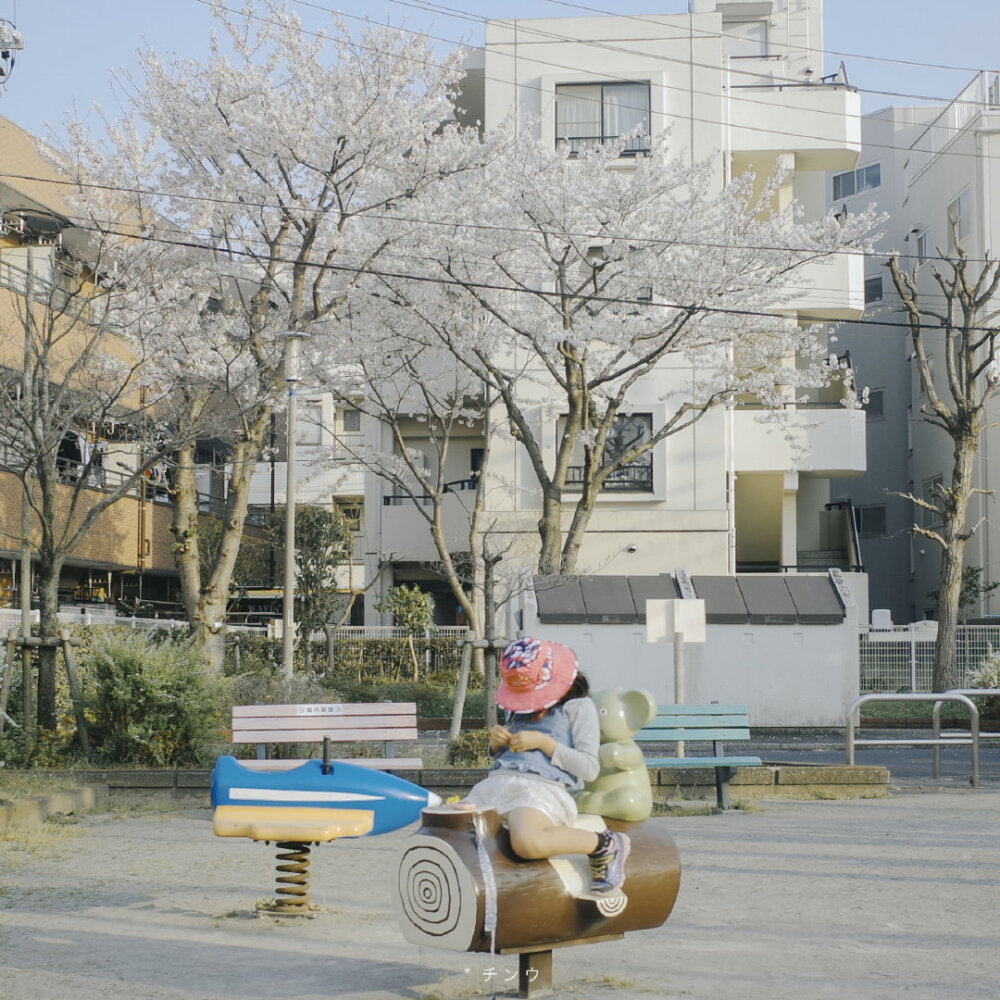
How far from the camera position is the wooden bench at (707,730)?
1087 cm

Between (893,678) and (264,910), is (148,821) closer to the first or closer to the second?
(264,910)

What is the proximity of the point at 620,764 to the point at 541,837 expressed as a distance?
30.2 inches

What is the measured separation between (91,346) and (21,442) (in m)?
1.53

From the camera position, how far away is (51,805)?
10172 millimetres

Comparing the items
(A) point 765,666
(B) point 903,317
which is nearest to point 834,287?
(B) point 903,317

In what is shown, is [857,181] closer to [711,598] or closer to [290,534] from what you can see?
[711,598]

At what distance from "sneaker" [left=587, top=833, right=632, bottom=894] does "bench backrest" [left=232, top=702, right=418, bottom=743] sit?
4.86 metres

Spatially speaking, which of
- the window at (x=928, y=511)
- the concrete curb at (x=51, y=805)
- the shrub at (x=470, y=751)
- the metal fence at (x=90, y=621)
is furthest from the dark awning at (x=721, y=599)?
the window at (x=928, y=511)

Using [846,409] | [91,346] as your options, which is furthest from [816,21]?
[91,346]

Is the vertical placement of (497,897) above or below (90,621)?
below

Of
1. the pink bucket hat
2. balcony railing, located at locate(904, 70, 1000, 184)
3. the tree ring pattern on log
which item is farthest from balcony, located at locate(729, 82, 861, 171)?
the tree ring pattern on log

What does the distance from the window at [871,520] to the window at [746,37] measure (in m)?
13.7

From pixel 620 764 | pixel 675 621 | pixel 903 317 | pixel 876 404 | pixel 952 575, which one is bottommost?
pixel 620 764

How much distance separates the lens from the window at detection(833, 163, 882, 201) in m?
43.8
